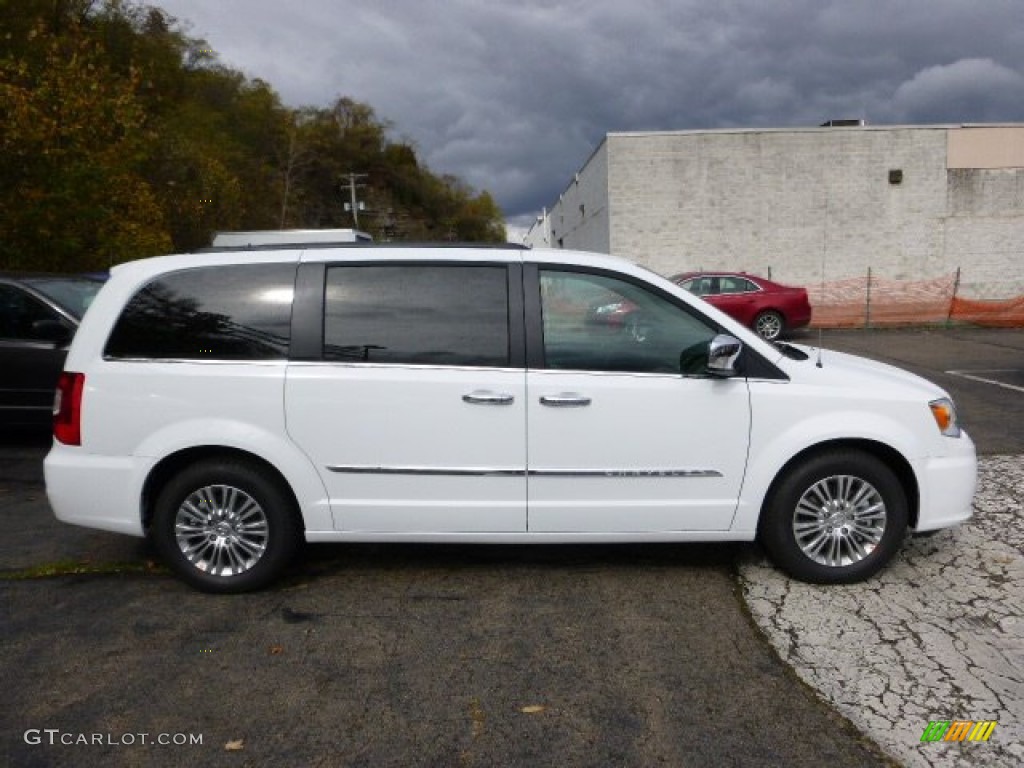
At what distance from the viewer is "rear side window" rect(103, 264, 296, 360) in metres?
3.62

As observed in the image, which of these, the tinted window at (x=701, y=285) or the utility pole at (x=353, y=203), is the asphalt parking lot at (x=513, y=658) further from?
the utility pole at (x=353, y=203)

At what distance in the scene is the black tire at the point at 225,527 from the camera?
11.8 feet

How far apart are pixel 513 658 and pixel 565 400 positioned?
1.22 m

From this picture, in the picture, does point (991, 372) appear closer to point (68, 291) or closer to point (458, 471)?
point (458, 471)

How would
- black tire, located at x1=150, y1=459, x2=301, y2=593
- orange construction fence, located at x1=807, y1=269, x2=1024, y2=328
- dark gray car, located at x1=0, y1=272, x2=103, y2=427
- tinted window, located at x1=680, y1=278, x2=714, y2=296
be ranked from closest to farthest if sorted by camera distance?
1. black tire, located at x1=150, y1=459, x2=301, y2=593
2. dark gray car, located at x1=0, y1=272, x2=103, y2=427
3. tinted window, located at x1=680, y1=278, x2=714, y2=296
4. orange construction fence, located at x1=807, y1=269, x2=1024, y2=328

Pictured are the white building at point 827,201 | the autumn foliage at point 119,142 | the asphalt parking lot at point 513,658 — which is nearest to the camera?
the asphalt parking lot at point 513,658

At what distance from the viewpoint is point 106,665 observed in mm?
3057

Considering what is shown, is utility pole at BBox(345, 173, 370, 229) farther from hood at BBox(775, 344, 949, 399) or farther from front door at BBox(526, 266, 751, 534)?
hood at BBox(775, 344, 949, 399)

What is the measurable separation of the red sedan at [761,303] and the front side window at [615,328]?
486 inches

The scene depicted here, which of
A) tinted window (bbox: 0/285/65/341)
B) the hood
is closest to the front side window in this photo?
the hood

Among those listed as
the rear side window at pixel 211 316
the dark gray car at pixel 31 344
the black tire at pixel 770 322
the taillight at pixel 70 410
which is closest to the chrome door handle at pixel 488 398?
the rear side window at pixel 211 316

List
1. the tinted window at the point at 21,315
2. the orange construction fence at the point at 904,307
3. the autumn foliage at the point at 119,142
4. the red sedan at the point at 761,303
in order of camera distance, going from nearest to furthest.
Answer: the tinted window at the point at 21,315
the autumn foliage at the point at 119,142
the red sedan at the point at 761,303
the orange construction fence at the point at 904,307

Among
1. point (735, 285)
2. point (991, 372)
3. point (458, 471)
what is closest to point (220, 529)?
point (458, 471)

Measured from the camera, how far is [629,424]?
3516mm
